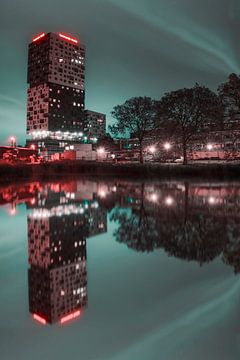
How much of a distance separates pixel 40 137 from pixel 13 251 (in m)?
175

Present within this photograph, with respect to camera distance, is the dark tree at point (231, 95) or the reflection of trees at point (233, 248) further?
the dark tree at point (231, 95)

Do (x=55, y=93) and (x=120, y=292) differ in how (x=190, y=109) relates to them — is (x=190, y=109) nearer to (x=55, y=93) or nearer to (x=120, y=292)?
(x=120, y=292)

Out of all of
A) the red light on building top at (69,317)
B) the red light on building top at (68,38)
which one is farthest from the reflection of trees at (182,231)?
the red light on building top at (68,38)

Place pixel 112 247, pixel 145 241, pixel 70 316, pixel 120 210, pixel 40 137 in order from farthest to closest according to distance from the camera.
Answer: pixel 40 137, pixel 120 210, pixel 145 241, pixel 112 247, pixel 70 316

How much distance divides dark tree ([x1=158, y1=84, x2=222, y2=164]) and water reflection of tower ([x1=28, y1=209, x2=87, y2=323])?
42.3 meters

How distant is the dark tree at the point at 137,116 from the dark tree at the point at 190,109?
5.45m

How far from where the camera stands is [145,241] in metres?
7.23

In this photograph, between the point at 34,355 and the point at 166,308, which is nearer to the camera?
the point at 34,355

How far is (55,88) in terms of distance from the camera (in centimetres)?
17125

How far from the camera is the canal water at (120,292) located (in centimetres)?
312

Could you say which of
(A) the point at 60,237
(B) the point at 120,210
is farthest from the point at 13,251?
(B) the point at 120,210

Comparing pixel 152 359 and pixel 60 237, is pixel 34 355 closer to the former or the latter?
pixel 152 359

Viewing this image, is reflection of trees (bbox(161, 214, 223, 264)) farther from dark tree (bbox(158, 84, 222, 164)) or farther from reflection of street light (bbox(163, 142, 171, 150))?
reflection of street light (bbox(163, 142, 171, 150))

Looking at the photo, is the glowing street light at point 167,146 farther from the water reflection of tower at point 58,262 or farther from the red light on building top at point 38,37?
the red light on building top at point 38,37
